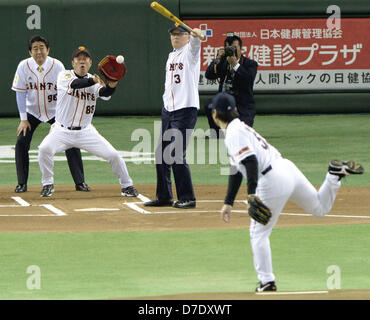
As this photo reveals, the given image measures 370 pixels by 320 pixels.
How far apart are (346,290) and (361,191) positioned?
A: 662 cm

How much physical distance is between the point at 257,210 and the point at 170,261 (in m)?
1.66

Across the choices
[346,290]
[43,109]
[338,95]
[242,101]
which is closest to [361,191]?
[242,101]

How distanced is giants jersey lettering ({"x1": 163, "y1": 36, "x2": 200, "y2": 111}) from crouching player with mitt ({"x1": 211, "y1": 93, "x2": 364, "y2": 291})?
395cm

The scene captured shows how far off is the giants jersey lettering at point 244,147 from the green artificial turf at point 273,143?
264 inches

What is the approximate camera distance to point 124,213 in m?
12.2

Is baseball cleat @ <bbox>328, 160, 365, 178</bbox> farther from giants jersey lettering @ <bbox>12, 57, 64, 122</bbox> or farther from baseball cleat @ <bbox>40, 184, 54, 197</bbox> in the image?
giants jersey lettering @ <bbox>12, 57, 64, 122</bbox>

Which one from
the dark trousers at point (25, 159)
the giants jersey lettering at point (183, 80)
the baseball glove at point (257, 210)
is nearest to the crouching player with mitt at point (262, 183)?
the baseball glove at point (257, 210)

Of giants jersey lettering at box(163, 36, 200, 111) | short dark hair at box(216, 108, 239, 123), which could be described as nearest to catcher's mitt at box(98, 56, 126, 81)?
giants jersey lettering at box(163, 36, 200, 111)

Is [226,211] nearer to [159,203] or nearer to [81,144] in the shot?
[159,203]

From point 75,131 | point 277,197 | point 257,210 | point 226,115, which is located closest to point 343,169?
point 277,197

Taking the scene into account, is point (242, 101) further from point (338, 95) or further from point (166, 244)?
point (338, 95)

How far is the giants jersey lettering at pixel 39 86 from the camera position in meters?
14.1

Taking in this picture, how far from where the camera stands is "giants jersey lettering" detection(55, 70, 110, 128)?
13312mm

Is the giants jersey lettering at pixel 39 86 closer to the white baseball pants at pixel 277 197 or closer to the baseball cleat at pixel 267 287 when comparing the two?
the white baseball pants at pixel 277 197
